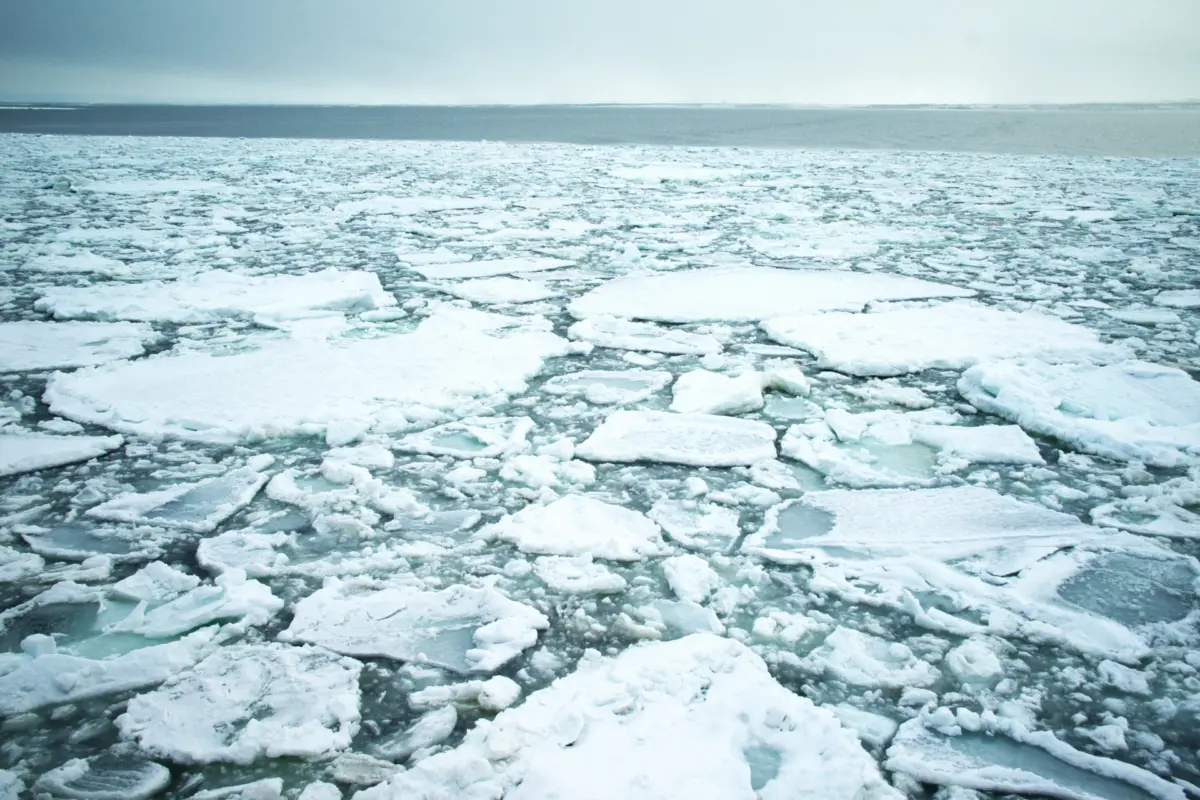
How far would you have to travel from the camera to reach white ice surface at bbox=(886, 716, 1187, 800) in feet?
3.24

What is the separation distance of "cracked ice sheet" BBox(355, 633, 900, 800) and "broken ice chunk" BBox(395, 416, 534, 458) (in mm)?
854

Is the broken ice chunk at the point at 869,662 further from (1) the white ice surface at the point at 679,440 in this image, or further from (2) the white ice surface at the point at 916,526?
(1) the white ice surface at the point at 679,440

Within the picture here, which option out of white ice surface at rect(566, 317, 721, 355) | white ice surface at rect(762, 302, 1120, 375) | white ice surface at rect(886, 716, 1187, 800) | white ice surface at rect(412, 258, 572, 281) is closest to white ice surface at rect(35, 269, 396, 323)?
white ice surface at rect(412, 258, 572, 281)

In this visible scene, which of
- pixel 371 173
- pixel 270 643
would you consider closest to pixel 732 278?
pixel 270 643

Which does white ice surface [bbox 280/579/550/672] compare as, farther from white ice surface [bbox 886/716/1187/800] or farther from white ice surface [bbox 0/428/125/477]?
white ice surface [bbox 0/428/125/477]

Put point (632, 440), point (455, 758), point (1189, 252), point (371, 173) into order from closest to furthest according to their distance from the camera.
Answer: point (455, 758), point (632, 440), point (1189, 252), point (371, 173)

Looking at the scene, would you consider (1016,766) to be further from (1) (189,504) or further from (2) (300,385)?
(2) (300,385)

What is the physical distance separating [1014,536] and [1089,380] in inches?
43.2

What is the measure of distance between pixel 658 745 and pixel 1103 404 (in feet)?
6.12

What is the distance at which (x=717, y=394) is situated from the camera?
230 cm

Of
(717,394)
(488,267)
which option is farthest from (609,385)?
(488,267)

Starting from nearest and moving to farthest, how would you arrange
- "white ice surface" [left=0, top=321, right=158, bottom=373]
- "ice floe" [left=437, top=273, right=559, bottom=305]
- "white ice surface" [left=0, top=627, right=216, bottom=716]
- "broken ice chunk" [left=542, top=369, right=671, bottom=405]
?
1. "white ice surface" [left=0, top=627, right=216, bottom=716]
2. "broken ice chunk" [left=542, top=369, right=671, bottom=405]
3. "white ice surface" [left=0, top=321, right=158, bottom=373]
4. "ice floe" [left=437, top=273, right=559, bottom=305]

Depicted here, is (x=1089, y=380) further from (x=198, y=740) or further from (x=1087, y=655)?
(x=198, y=740)

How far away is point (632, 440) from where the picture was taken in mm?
2023
